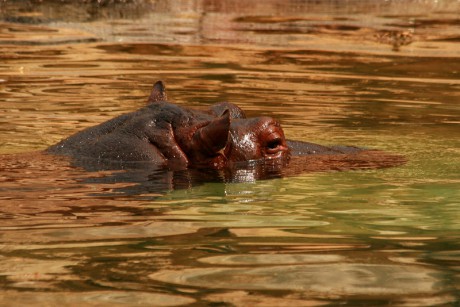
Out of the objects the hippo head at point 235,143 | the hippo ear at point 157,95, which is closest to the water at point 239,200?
the hippo head at point 235,143

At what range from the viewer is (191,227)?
511cm

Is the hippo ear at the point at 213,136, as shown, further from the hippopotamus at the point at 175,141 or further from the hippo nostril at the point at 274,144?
the hippo nostril at the point at 274,144

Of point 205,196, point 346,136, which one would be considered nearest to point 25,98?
point 346,136

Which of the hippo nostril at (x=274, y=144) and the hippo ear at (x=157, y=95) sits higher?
the hippo ear at (x=157, y=95)

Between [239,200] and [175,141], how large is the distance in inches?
40.7

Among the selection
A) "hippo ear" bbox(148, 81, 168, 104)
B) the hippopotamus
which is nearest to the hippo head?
the hippopotamus

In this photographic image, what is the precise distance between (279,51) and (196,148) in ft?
29.1

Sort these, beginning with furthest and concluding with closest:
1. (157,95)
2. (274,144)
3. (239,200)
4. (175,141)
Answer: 1. (157,95)
2. (274,144)
3. (175,141)
4. (239,200)

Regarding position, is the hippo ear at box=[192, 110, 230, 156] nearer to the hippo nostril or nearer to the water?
the water

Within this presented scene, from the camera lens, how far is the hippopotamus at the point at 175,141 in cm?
662

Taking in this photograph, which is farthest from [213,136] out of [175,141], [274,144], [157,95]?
[157,95]

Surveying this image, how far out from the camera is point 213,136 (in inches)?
254

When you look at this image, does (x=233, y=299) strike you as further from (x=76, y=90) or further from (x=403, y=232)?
(x=76, y=90)

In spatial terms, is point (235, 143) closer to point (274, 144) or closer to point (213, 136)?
point (274, 144)
